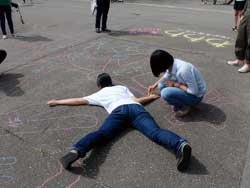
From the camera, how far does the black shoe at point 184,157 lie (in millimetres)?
2703

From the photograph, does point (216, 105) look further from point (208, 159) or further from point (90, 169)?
point (90, 169)

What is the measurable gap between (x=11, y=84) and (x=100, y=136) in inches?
94.6

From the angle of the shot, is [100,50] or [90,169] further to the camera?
[100,50]

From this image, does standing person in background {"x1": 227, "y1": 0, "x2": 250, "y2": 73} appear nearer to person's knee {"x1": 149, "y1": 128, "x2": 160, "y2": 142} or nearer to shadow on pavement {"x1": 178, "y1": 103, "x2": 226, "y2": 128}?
shadow on pavement {"x1": 178, "y1": 103, "x2": 226, "y2": 128}

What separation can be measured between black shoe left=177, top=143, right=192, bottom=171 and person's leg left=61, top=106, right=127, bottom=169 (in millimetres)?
812

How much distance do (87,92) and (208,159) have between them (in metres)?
2.15

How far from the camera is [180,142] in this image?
2.81 metres

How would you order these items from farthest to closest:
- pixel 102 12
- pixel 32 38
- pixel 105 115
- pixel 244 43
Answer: pixel 102 12
pixel 32 38
pixel 244 43
pixel 105 115

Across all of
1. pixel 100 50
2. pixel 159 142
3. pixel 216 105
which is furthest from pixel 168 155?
pixel 100 50

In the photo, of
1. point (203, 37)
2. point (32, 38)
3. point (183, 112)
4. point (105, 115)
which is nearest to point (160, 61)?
point (183, 112)

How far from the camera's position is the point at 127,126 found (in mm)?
3412

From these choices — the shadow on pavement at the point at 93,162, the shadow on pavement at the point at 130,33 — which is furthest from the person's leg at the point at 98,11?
the shadow on pavement at the point at 93,162

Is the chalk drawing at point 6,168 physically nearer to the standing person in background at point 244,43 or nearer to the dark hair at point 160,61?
the dark hair at point 160,61

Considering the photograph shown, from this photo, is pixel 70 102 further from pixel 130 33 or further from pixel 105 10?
pixel 105 10
